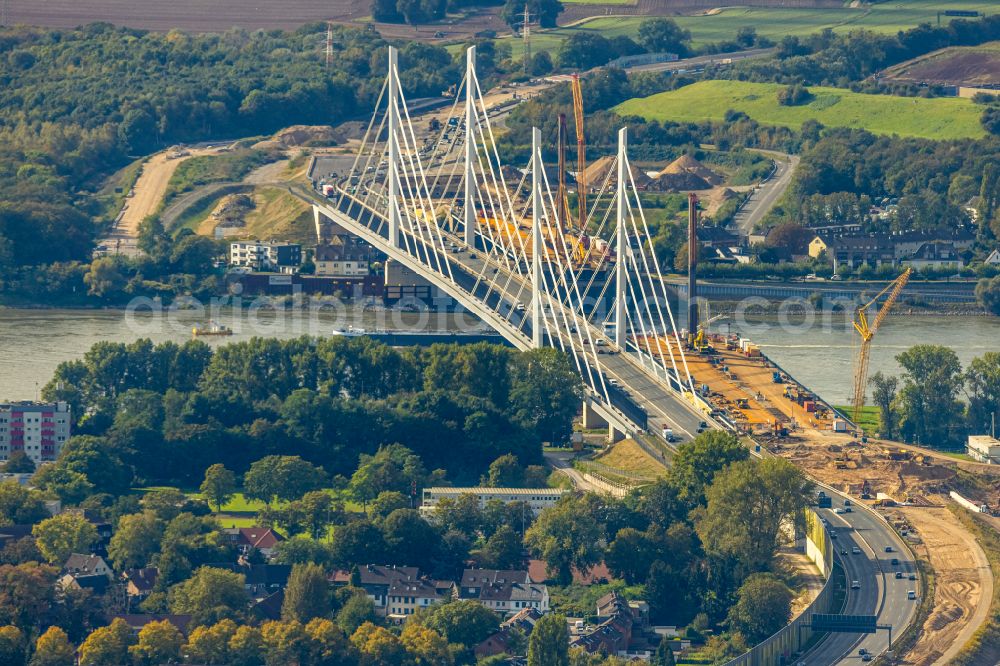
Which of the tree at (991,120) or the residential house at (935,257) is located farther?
the tree at (991,120)

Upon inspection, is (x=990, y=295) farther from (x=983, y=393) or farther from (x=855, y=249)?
(x=983, y=393)

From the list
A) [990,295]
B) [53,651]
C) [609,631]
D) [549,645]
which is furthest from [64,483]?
[990,295]

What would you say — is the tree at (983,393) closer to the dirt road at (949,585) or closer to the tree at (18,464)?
the dirt road at (949,585)

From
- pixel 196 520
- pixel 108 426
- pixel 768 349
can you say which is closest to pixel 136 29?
pixel 768 349

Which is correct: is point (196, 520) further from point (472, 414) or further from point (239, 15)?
point (239, 15)

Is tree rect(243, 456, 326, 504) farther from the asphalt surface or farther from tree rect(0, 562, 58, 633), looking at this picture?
the asphalt surface

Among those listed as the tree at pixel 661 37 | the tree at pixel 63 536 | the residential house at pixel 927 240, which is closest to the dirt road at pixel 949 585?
the tree at pixel 63 536
